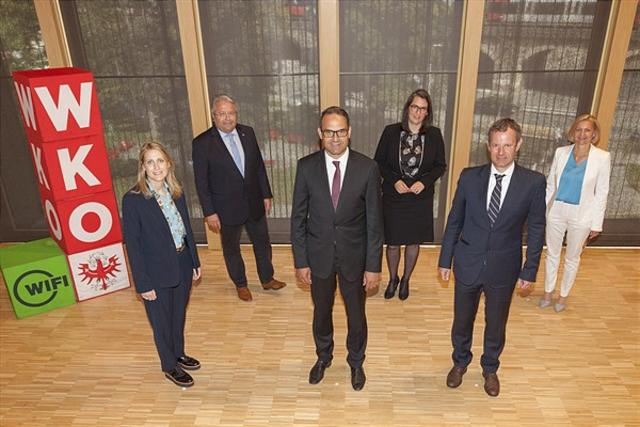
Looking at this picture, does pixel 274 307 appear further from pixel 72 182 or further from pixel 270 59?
pixel 270 59

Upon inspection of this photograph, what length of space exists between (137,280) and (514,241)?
8.27 feet

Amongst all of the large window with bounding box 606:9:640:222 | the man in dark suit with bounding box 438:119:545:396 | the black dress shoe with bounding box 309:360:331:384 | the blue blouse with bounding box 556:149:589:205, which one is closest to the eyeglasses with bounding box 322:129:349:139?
the man in dark suit with bounding box 438:119:545:396

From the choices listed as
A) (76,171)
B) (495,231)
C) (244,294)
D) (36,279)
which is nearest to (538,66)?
(495,231)

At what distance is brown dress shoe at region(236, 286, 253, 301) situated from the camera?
5.01m

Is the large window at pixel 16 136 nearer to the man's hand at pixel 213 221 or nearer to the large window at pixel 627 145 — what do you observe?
the man's hand at pixel 213 221

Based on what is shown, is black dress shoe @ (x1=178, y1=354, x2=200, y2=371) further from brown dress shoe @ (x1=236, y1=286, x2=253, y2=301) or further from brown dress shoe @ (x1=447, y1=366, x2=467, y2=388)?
brown dress shoe @ (x1=447, y1=366, x2=467, y2=388)

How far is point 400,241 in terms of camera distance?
4695 mm

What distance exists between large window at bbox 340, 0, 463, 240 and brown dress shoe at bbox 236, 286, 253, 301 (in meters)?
2.10

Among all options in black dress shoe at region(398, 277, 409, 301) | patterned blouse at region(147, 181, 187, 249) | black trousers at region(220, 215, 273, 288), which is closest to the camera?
patterned blouse at region(147, 181, 187, 249)

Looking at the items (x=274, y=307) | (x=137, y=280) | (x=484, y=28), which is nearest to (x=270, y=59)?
(x=484, y=28)

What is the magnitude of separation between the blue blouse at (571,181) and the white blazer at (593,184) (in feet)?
0.08

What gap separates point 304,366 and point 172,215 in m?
1.62

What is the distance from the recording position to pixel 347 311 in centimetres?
366

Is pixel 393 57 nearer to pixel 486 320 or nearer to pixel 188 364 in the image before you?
pixel 486 320
